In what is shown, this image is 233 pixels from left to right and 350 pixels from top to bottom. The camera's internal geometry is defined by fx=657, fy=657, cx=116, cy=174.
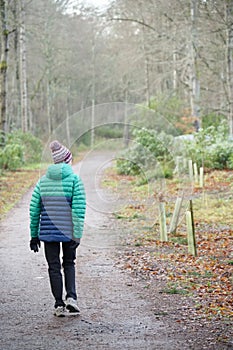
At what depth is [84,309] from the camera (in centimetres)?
731

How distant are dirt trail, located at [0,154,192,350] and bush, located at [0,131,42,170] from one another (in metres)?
16.3

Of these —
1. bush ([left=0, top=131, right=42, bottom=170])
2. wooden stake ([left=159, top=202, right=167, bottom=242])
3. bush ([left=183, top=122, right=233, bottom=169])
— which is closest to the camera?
wooden stake ([left=159, top=202, right=167, bottom=242])

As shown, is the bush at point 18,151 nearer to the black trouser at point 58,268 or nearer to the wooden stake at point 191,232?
the wooden stake at point 191,232

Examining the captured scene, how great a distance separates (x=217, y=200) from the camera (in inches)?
714

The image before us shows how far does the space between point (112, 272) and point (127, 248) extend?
7.03ft

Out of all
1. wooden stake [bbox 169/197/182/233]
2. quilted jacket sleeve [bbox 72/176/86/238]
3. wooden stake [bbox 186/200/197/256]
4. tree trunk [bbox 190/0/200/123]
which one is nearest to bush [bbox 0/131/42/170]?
tree trunk [bbox 190/0/200/123]

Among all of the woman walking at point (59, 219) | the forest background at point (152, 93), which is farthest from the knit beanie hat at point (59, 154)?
the forest background at point (152, 93)

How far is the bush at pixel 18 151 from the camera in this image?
28147mm

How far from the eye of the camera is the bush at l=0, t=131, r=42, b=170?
28.1 meters

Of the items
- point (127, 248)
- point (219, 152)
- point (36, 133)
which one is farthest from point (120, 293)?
point (36, 133)

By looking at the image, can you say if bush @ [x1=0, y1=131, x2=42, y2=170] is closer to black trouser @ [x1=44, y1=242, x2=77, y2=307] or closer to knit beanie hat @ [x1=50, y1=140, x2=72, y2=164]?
knit beanie hat @ [x1=50, y1=140, x2=72, y2=164]

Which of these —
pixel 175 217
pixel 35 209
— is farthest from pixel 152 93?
pixel 35 209

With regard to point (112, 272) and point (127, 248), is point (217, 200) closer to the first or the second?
point (127, 248)

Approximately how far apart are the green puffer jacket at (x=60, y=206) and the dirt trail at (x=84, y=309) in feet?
2.90
